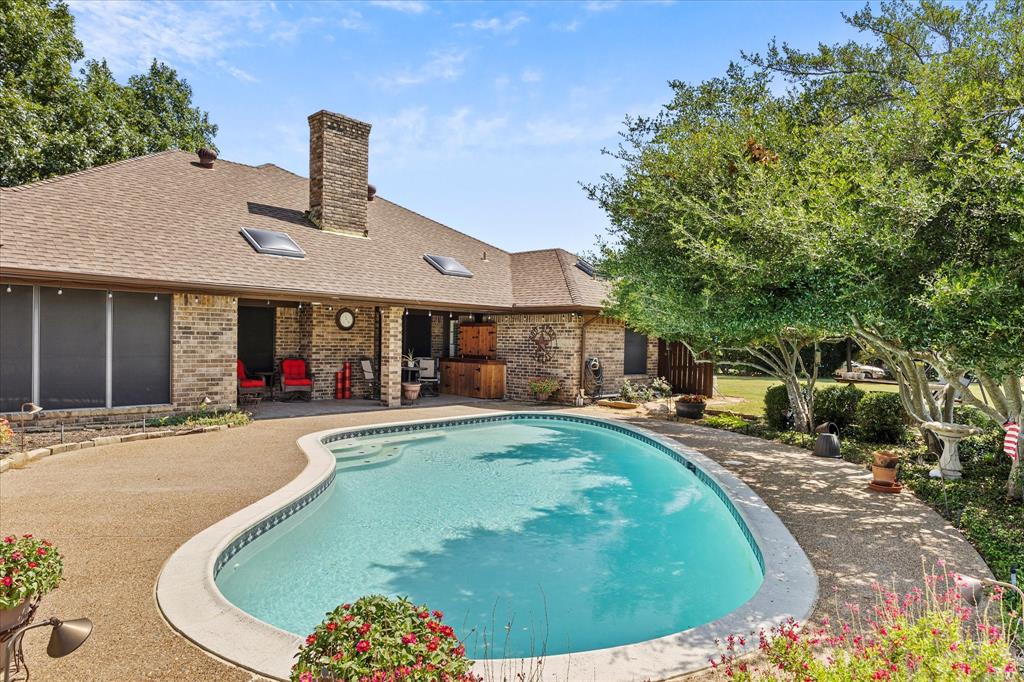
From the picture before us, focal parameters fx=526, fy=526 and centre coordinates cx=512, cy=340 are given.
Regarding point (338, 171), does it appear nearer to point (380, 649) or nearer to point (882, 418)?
point (882, 418)

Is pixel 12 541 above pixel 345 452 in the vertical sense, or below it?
above

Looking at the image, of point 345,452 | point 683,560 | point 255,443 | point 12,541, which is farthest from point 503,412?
point 12,541

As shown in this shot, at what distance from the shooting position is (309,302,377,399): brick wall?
49.7 feet

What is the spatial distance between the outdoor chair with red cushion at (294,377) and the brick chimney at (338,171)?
13.0 ft

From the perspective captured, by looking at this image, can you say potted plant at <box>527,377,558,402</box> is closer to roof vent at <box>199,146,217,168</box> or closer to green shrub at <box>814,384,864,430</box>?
green shrub at <box>814,384,864,430</box>

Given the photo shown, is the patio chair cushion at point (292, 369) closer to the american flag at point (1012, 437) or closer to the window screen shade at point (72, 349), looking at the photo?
the window screen shade at point (72, 349)

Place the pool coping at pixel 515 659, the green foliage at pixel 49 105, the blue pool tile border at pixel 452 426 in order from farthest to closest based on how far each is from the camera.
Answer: the green foliage at pixel 49 105, the blue pool tile border at pixel 452 426, the pool coping at pixel 515 659

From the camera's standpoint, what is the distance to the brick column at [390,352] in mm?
14234

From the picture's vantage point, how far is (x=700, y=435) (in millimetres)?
11148

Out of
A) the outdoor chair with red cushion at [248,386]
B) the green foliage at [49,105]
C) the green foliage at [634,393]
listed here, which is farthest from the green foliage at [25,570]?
the green foliage at [49,105]

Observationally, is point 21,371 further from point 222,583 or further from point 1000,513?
point 1000,513

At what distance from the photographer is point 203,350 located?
37.0 ft

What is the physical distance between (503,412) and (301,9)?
376 inches

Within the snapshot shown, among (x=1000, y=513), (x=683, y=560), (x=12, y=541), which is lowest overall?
(x=683, y=560)
